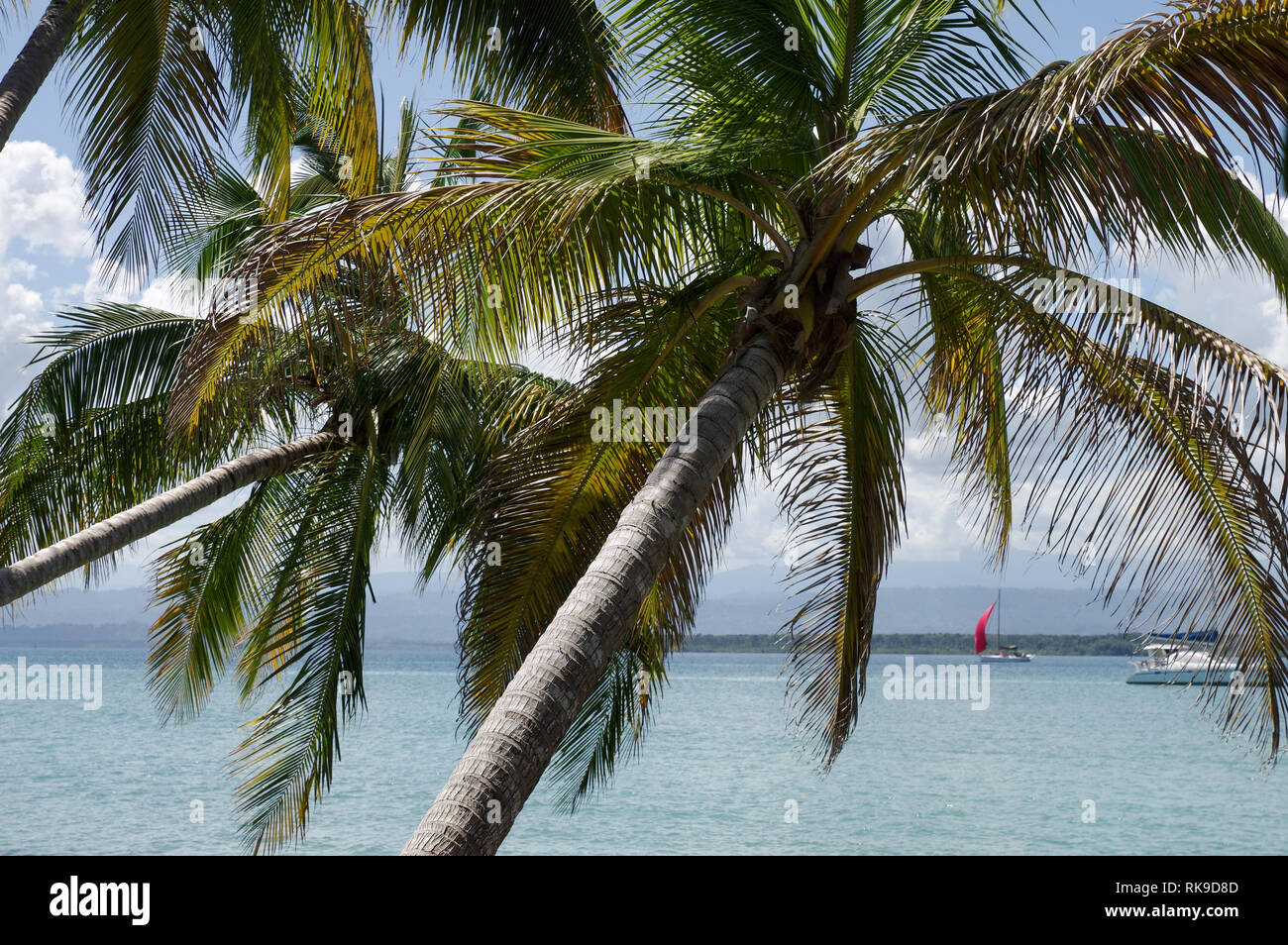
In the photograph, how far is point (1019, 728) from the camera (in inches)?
1906

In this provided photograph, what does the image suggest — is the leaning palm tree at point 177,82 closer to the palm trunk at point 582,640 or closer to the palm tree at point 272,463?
the palm tree at point 272,463

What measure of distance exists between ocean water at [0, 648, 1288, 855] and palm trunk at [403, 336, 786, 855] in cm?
866

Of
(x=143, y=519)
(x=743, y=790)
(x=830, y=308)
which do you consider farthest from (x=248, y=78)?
(x=743, y=790)

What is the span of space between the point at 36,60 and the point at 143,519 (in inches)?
129

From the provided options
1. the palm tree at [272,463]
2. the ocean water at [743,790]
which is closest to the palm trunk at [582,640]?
the palm tree at [272,463]

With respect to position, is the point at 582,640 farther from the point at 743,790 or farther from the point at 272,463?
the point at 743,790

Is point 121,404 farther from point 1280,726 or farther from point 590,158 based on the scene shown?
point 1280,726

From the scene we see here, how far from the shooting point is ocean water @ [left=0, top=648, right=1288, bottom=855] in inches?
906

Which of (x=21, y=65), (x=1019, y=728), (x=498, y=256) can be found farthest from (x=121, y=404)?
(x=1019, y=728)

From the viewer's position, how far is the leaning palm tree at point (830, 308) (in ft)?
12.4

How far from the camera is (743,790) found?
2931 centimetres

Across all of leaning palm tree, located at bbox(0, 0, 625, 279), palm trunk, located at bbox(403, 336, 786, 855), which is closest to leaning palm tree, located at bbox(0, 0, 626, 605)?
leaning palm tree, located at bbox(0, 0, 625, 279)

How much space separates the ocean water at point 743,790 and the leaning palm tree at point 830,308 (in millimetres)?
6789
